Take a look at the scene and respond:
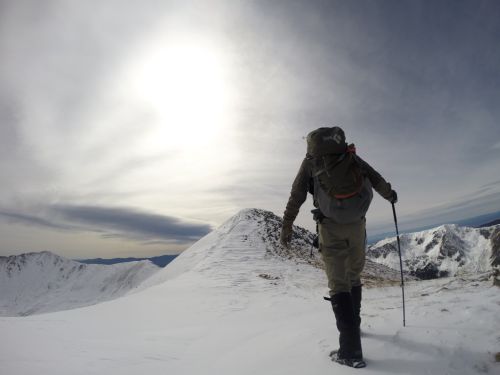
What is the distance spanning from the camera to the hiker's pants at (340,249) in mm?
3895

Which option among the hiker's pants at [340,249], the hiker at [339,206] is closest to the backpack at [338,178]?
the hiker at [339,206]

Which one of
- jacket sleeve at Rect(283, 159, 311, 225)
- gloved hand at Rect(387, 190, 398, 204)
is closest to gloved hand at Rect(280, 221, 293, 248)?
jacket sleeve at Rect(283, 159, 311, 225)

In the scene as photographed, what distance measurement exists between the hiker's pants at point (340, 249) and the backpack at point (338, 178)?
159 mm

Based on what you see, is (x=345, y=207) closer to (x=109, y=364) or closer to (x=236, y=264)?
(x=109, y=364)

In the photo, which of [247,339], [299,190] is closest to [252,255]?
[247,339]

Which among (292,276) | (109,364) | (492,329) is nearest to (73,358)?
(109,364)

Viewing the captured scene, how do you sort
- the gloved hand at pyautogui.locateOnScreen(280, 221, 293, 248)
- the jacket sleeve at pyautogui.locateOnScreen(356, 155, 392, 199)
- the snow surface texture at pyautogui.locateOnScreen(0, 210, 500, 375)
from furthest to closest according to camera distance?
the gloved hand at pyautogui.locateOnScreen(280, 221, 293, 248) < the jacket sleeve at pyautogui.locateOnScreen(356, 155, 392, 199) < the snow surface texture at pyautogui.locateOnScreen(0, 210, 500, 375)

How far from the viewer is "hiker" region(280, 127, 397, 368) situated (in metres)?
3.84

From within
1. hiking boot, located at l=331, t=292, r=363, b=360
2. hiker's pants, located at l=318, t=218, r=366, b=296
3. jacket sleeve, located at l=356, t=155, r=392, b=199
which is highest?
jacket sleeve, located at l=356, t=155, r=392, b=199

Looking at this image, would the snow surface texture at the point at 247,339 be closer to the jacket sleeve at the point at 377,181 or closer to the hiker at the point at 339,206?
the hiker at the point at 339,206

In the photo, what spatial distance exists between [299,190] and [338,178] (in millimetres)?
654

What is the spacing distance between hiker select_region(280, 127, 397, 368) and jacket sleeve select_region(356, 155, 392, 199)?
1cm

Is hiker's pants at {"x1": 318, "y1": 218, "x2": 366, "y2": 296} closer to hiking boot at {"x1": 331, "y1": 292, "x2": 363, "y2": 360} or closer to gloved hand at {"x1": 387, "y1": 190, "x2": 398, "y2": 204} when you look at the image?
hiking boot at {"x1": 331, "y1": 292, "x2": 363, "y2": 360}

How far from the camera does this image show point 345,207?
385 centimetres
